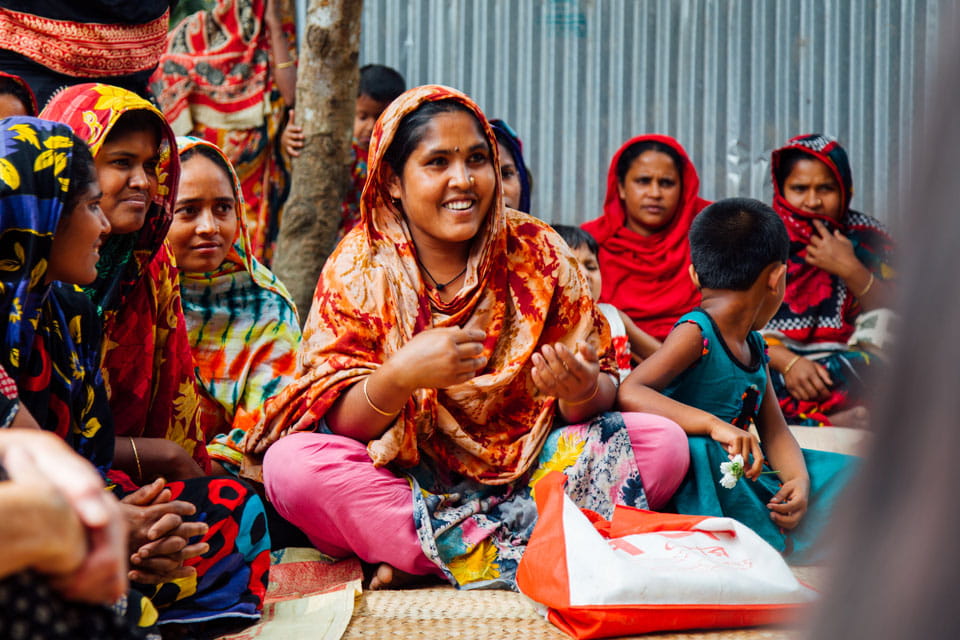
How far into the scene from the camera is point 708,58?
6.01 meters

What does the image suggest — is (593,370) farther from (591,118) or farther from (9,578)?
(591,118)

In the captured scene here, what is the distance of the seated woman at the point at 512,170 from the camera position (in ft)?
14.7

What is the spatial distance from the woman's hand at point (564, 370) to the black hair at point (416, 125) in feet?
2.63

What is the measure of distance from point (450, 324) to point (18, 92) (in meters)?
1.55

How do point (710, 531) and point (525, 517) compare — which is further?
point (525, 517)

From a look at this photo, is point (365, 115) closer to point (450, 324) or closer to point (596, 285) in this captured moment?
point (596, 285)

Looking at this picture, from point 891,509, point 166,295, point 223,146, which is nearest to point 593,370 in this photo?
point 166,295

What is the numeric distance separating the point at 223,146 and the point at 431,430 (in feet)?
9.44

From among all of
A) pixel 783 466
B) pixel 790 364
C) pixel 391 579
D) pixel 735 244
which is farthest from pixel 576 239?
pixel 391 579

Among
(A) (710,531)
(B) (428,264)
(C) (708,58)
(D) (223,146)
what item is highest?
(C) (708,58)

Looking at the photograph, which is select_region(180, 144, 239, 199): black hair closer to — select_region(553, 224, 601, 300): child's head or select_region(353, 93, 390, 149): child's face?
select_region(553, 224, 601, 300): child's head

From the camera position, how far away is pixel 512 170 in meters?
4.52

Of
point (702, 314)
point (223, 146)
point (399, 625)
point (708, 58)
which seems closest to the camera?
point (399, 625)

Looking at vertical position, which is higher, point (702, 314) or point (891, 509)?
point (891, 509)
